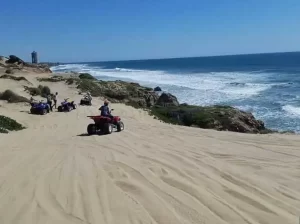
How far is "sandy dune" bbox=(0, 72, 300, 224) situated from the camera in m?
5.82

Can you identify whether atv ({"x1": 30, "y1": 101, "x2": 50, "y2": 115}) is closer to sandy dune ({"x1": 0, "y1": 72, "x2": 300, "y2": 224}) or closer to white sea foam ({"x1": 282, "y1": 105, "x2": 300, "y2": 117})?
sandy dune ({"x1": 0, "y1": 72, "x2": 300, "y2": 224})

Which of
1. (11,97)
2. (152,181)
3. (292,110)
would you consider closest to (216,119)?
(292,110)

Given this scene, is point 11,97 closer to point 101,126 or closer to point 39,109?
point 39,109

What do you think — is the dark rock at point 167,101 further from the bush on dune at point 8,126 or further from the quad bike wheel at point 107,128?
the quad bike wheel at point 107,128

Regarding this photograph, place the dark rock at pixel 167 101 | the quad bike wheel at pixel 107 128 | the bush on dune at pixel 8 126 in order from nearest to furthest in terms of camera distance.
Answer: the quad bike wheel at pixel 107 128, the bush on dune at pixel 8 126, the dark rock at pixel 167 101

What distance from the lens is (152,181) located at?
7473mm

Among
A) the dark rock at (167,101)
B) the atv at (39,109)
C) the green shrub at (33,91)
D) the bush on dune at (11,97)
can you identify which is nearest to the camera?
the atv at (39,109)

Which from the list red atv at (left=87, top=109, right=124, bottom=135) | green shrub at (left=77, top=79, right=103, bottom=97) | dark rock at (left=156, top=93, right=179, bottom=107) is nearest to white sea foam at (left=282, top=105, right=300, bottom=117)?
dark rock at (left=156, top=93, right=179, bottom=107)

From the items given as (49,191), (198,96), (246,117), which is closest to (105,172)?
(49,191)

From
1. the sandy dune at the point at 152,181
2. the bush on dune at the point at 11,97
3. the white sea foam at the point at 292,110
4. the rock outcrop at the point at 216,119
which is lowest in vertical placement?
the white sea foam at the point at 292,110

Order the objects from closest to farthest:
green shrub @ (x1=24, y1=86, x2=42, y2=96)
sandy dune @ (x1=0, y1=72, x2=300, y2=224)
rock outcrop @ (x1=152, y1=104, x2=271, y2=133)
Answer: sandy dune @ (x1=0, y1=72, x2=300, y2=224) → rock outcrop @ (x1=152, y1=104, x2=271, y2=133) → green shrub @ (x1=24, y1=86, x2=42, y2=96)

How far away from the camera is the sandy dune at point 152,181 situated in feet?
19.1

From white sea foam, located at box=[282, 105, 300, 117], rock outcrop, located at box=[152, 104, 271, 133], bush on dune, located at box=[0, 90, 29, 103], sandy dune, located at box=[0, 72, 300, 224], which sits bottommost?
white sea foam, located at box=[282, 105, 300, 117]

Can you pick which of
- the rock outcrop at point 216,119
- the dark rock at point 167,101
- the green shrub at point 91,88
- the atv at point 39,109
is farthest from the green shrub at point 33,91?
the rock outcrop at point 216,119
